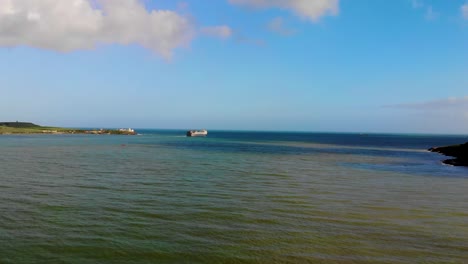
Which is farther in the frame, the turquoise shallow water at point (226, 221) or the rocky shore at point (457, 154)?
the rocky shore at point (457, 154)

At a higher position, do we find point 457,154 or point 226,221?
point 457,154

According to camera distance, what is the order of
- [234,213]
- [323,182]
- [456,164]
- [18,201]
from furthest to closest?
[456,164], [323,182], [18,201], [234,213]

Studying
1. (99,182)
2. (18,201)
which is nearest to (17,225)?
(18,201)

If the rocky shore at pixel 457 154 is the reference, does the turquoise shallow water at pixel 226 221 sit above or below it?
below

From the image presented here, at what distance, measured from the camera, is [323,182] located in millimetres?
35125

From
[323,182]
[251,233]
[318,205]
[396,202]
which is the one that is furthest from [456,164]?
[251,233]

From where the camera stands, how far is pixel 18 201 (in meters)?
23.0

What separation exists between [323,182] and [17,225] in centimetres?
2723

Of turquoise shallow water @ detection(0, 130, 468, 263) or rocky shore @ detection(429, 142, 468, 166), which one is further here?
rocky shore @ detection(429, 142, 468, 166)

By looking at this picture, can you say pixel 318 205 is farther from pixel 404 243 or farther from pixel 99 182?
pixel 99 182

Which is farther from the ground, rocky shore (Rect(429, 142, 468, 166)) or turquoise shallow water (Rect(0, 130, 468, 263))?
rocky shore (Rect(429, 142, 468, 166))

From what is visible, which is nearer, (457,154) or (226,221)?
(226,221)

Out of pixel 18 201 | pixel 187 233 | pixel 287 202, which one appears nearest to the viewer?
pixel 187 233

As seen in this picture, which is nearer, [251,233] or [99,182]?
[251,233]
